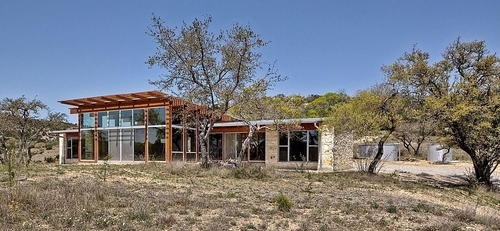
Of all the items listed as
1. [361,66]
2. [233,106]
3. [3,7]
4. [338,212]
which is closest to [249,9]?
[233,106]

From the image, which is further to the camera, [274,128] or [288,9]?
[274,128]

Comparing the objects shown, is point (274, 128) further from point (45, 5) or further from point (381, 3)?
point (45, 5)

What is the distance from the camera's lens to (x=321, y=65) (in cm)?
2530

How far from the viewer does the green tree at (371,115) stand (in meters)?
16.5

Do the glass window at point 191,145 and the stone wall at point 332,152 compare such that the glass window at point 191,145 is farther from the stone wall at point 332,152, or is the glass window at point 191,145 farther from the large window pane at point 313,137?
the stone wall at point 332,152

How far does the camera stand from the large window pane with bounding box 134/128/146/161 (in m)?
21.6

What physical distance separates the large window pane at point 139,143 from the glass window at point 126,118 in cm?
73

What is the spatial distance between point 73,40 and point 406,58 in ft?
46.6

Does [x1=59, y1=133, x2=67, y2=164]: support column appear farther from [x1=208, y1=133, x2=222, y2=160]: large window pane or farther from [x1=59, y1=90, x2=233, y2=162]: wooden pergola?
[x1=208, y1=133, x2=222, y2=160]: large window pane

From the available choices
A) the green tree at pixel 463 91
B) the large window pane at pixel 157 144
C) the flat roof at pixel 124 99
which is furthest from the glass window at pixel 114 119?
the green tree at pixel 463 91

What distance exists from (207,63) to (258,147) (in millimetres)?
8042

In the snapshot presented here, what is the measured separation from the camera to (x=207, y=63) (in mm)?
16453

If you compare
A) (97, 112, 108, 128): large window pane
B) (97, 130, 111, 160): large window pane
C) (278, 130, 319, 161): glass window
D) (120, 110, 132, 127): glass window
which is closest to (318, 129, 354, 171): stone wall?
(278, 130, 319, 161): glass window

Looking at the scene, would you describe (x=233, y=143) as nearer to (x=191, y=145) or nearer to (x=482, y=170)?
(x=191, y=145)
